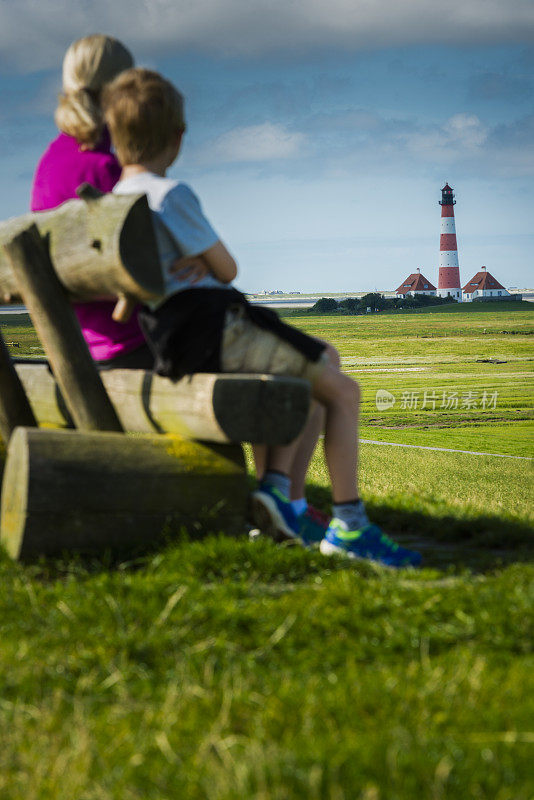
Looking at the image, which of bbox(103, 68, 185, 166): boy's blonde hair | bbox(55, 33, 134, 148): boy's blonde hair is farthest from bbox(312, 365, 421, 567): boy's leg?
bbox(55, 33, 134, 148): boy's blonde hair

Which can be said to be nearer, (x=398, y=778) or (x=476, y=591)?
(x=398, y=778)

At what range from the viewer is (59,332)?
138 inches

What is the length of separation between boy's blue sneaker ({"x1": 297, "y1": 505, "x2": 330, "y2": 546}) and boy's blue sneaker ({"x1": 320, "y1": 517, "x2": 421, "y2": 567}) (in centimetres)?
14

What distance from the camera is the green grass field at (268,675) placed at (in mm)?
1683

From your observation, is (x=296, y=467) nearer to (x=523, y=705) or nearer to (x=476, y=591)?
(x=476, y=591)

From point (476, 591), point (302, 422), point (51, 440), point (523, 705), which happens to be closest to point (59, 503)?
point (51, 440)

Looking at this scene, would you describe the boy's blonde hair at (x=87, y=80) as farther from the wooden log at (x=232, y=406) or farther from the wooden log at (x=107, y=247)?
the wooden log at (x=232, y=406)

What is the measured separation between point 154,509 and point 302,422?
2.06ft

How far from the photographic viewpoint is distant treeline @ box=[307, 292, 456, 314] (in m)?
101

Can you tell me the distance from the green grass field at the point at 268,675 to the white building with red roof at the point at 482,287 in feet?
440

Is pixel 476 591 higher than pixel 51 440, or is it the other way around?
pixel 51 440

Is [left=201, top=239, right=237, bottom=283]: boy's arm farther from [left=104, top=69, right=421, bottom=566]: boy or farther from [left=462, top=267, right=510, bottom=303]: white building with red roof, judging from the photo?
[left=462, top=267, right=510, bottom=303]: white building with red roof

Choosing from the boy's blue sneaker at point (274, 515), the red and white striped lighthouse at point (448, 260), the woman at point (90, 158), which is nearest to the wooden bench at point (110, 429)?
the boy's blue sneaker at point (274, 515)

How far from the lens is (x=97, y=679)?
2.27 metres
